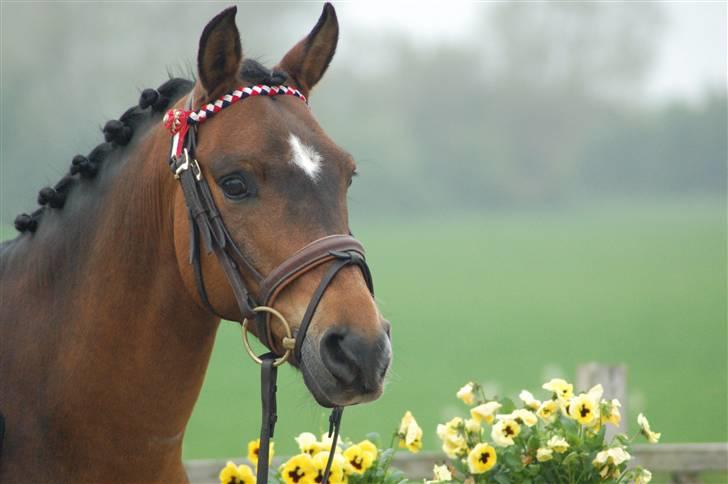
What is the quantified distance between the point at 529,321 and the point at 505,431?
804 inches

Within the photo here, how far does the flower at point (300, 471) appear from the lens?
143 inches

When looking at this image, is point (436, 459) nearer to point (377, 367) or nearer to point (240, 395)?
point (377, 367)

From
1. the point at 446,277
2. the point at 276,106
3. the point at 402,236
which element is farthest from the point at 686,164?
the point at 276,106

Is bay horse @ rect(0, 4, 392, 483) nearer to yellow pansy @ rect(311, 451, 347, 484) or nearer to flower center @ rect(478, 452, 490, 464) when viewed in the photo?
yellow pansy @ rect(311, 451, 347, 484)

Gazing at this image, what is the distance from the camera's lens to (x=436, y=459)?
6.26 meters

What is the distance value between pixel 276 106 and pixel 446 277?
3012 cm

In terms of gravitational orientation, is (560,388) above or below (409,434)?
above

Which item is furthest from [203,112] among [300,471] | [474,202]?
[474,202]

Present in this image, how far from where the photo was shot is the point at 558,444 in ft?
12.4

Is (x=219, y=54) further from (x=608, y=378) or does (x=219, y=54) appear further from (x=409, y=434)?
(x=608, y=378)

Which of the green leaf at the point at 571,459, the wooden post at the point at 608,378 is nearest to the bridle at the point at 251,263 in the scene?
the green leaf at the point at 571,459

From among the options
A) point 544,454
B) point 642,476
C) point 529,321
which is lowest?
point 529,321

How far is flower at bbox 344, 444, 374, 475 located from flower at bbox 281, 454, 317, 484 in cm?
24

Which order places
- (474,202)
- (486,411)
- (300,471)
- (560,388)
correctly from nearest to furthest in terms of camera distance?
(300,471)
(486,411)
(560,388)
(474,202)
